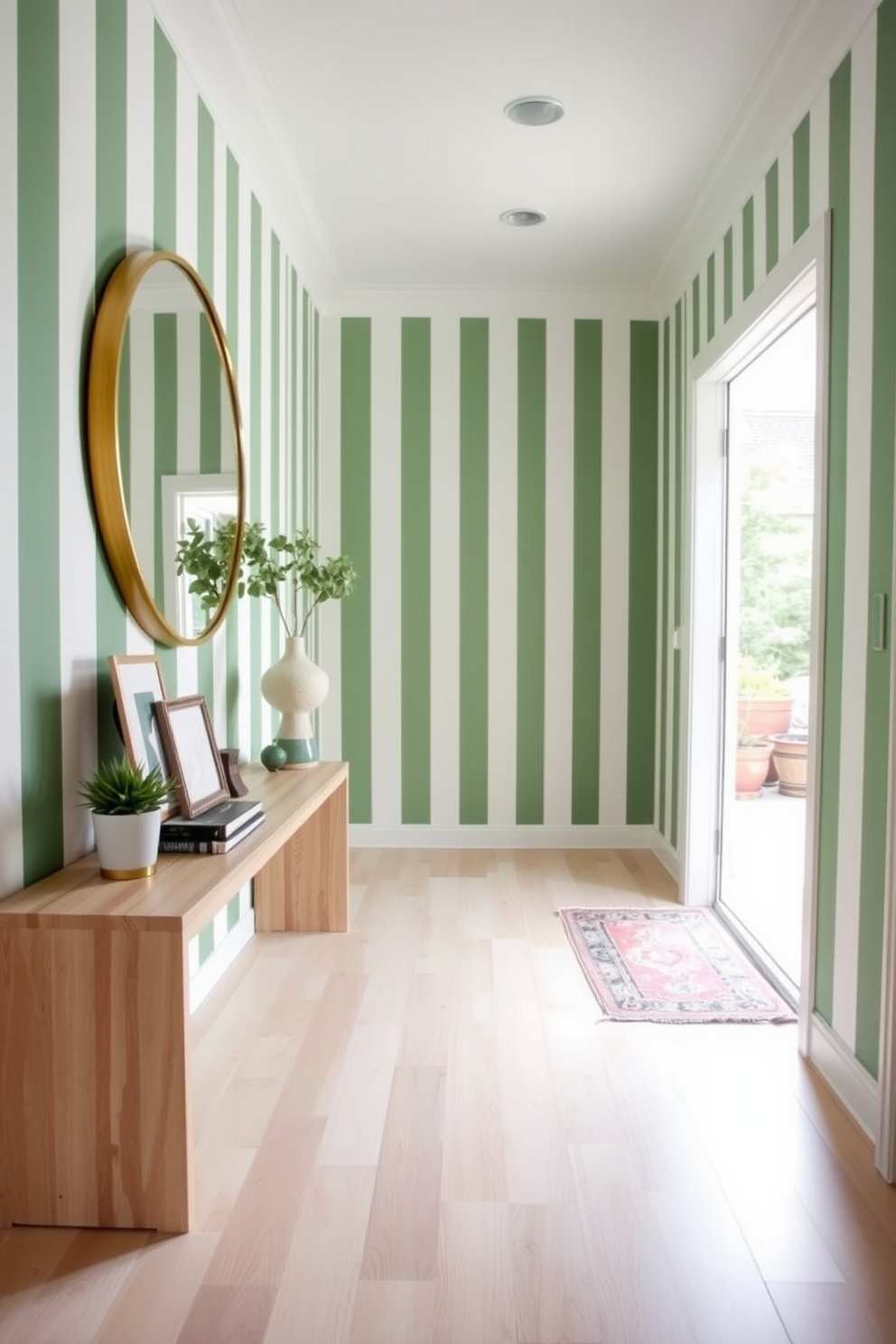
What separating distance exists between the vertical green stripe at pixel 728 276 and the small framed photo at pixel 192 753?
2.29 meters

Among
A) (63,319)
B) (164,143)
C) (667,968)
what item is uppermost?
(164,143)

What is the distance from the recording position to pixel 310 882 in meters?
3.48

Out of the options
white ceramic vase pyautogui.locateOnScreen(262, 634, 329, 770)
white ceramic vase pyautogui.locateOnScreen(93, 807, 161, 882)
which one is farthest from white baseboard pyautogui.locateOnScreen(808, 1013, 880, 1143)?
white ceramic vase pyautogui.locateOnScreen(262, 634, 329, 770)

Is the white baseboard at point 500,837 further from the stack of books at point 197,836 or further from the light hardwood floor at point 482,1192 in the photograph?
the stack of books at point 197,836

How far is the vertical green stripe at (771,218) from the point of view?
9.59 feet

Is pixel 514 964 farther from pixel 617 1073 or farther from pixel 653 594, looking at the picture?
pixel 653 594

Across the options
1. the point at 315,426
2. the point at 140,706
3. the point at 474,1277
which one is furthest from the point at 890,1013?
the point at 315,426

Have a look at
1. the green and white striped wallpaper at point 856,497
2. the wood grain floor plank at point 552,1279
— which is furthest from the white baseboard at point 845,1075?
the wood grain floor plank at point 552,1279

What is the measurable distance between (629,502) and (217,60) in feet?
8.94

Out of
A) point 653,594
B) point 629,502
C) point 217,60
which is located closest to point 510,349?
point 629,502

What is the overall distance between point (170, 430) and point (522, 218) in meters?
2.05

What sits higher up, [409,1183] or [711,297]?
[711,297]

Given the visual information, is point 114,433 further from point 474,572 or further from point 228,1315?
point 474,572

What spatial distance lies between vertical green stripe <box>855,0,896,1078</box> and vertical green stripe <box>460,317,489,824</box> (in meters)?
2.72
